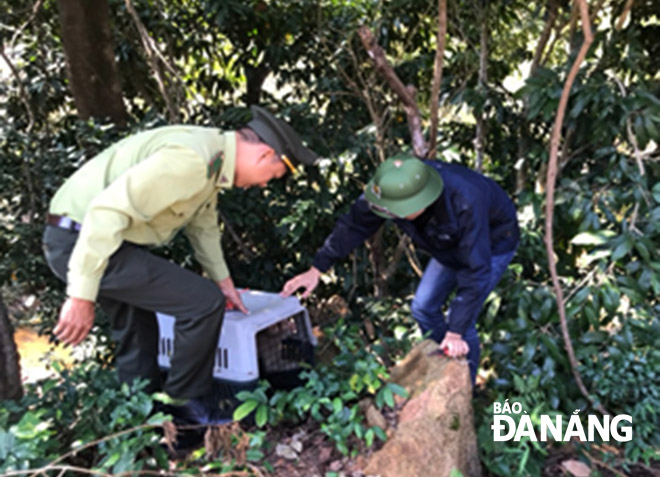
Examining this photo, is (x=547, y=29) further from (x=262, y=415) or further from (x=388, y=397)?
(x=262, y=415)

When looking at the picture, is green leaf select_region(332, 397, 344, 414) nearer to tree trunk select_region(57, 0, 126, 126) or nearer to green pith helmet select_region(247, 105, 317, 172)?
green pith helmet select_region(247, 105, 317, 172)

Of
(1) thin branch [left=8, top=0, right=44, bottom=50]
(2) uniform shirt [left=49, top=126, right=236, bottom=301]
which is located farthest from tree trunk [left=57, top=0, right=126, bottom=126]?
(2) uniform shirt [left=49, top=126, right=236, bottom=301]

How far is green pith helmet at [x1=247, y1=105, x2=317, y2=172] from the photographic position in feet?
6.96

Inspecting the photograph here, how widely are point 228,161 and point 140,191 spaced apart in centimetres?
34

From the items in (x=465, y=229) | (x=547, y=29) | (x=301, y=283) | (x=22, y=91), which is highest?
(x=547, y=29)

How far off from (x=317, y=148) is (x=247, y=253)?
0.84 meters

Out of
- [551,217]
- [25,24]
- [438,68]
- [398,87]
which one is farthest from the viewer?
[25,24]

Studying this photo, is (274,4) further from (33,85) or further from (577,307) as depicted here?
(577,307)

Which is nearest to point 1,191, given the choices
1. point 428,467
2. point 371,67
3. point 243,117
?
point 243,117

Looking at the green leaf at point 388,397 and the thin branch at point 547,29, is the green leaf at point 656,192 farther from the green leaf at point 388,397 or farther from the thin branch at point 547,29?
the green leaf at point 388,397

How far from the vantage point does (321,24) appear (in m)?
3.75

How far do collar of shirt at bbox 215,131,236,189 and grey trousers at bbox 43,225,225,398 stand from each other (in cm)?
37

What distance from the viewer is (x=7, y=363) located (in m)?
2.39

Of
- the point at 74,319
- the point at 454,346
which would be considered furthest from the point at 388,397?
the point at 74,319
